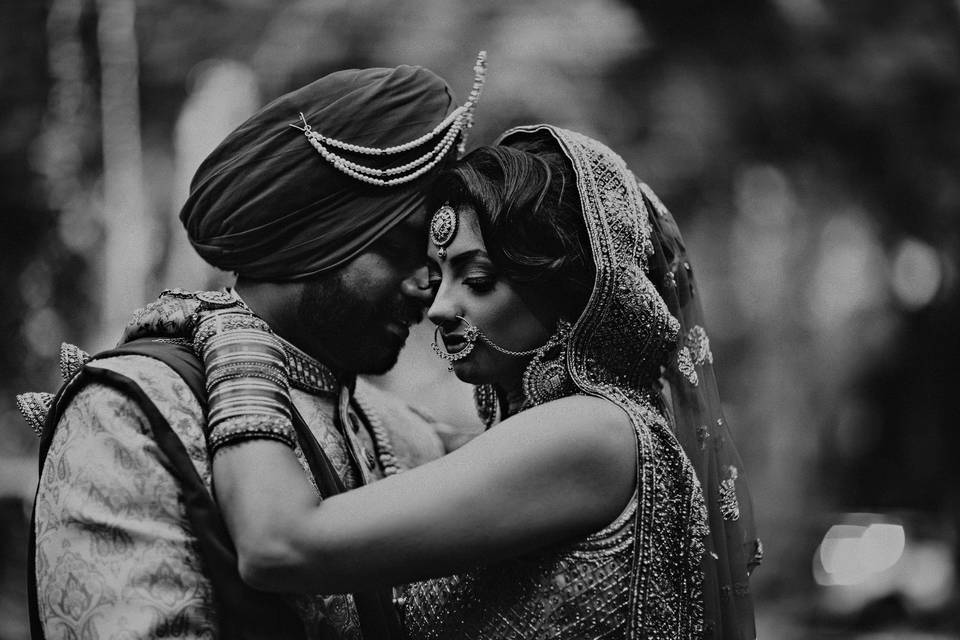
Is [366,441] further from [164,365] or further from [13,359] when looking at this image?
[13,359]

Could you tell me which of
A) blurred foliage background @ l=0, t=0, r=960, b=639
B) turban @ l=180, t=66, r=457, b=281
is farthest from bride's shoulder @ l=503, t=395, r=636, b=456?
blurred foliage background @ l=0, t=0, r=960, b=639

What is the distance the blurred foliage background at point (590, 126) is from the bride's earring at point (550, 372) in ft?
20.9

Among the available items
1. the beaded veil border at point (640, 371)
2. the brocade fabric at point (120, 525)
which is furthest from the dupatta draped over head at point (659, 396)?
the brocade fabric at point (120, 525)

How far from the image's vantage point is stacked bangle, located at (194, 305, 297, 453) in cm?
275

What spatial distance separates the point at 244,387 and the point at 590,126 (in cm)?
831

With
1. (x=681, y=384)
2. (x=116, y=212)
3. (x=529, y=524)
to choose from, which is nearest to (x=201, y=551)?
(x=529, y=524)

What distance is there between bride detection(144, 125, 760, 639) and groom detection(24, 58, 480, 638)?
155 mm

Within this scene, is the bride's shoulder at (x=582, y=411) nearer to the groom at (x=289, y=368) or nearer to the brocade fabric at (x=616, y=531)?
the brocade fabric at (x=616, y=531)

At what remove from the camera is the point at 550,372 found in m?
3.11

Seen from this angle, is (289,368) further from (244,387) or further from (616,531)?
(616,531)

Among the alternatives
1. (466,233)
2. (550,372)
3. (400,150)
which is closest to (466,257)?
(466,233)

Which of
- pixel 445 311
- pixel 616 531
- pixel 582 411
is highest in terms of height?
pixel 445 311

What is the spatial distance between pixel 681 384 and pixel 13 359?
31.4 feet

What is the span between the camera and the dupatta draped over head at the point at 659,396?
117 inches
